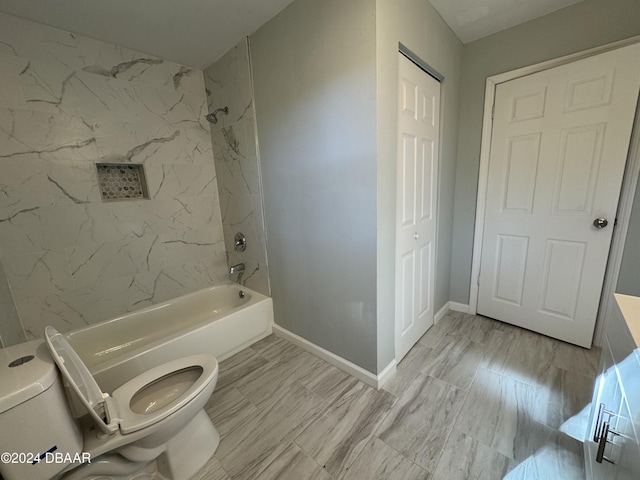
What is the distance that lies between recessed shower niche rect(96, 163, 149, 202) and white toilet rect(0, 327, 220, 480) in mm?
1326

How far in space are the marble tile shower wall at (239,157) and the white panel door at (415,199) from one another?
1106 mm

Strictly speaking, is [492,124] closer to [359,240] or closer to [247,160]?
[359,240]

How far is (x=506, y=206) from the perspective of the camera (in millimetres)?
1998

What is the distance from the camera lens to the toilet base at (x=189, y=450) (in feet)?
3.59

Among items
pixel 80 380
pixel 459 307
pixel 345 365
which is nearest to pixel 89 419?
pixel 80 380

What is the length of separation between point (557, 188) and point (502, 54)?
1083 mm

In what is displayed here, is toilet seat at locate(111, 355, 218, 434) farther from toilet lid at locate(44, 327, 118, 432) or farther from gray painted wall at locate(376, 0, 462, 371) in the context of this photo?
gray painted wall at locate(376, 0, 462, 371)

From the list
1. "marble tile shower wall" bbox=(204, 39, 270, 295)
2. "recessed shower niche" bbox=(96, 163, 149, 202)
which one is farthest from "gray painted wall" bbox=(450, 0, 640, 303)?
"recessed shower niche" bbox=(96, 163, 149, 202)

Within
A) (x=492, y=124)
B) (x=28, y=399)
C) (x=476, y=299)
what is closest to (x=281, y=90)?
(x=492, y=124)

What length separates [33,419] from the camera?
2.45 feet

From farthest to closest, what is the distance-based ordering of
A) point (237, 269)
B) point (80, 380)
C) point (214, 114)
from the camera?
point (237, 269) < point (214, 114) < point (80, 380)

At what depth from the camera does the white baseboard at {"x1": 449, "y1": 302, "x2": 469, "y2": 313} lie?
7.70 feet

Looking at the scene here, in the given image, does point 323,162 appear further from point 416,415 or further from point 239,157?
point 416,415

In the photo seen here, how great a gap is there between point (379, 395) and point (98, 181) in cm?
246
